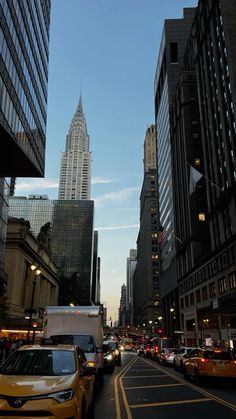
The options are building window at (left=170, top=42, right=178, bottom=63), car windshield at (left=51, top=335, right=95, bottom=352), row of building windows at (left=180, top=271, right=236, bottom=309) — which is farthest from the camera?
building window at (left=170, top=42, right=178, bottom=63)

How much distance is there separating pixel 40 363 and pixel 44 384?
1.23 metres

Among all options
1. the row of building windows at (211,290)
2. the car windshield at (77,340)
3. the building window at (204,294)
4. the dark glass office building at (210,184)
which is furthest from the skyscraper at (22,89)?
the building window at (204,294)

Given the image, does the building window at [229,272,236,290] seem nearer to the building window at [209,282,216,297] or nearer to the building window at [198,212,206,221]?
the building window at [209,282,216,297]

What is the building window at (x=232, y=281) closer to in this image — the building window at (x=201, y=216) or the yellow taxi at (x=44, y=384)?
the building window at (x=201, y=216)

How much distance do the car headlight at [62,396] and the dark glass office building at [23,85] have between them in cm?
2697

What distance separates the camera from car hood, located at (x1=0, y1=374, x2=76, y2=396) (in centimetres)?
621

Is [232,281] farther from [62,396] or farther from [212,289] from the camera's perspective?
[62,396]

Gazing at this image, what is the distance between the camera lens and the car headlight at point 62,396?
6203mm

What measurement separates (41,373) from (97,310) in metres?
10.9

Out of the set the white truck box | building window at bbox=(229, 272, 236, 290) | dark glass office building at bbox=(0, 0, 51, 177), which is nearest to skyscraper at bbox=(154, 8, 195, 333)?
building window at bbox=(229, 272, 236, 290)

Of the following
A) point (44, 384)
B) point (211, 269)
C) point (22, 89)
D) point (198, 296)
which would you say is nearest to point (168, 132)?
point (198, 296)

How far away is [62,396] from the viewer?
6.32 m

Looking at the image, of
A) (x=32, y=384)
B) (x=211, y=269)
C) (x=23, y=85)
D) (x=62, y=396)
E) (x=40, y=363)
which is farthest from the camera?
(x=211, y=269)

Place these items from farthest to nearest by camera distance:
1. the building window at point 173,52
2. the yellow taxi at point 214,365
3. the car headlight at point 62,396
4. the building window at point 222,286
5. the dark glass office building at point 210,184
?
the building window at point 173,52, the building window at point 222,286, the dark glass office building at point 210,184, the yellow taxi at point 214,365, the car headlight at point 62,396
